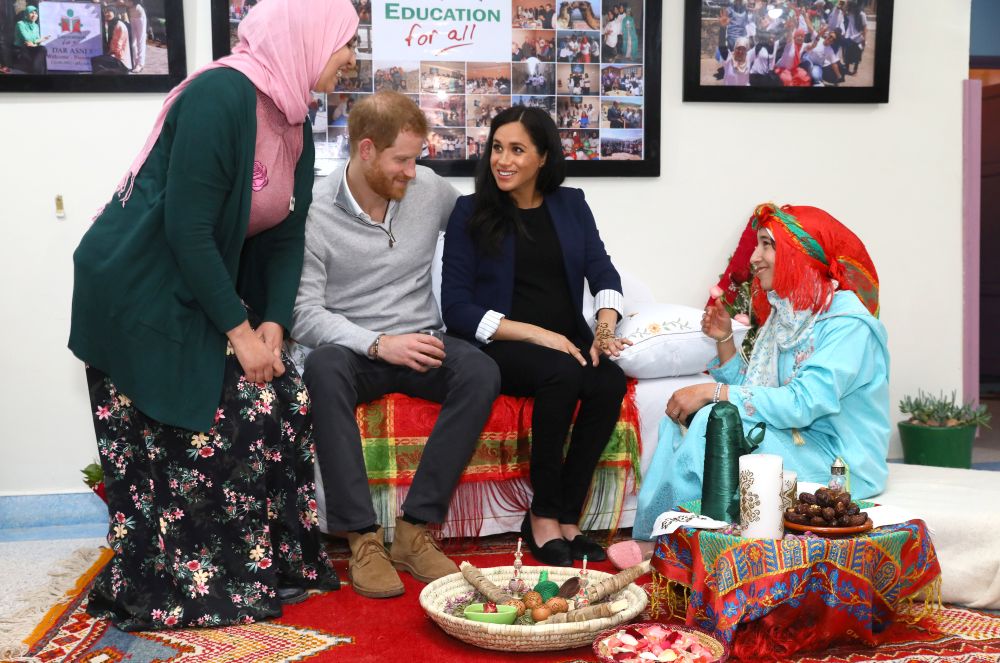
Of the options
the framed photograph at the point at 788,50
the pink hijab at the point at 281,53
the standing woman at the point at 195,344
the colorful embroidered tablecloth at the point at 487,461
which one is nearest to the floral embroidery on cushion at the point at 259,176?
the standing woman at the point at 195,344

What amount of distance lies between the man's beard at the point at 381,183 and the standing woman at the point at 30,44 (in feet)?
3.82

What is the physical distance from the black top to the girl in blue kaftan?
44cm

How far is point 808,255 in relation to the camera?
254 centimetres

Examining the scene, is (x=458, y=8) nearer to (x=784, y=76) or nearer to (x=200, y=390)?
(x=784, y=76)

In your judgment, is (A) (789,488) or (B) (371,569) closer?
(A) (789,488)

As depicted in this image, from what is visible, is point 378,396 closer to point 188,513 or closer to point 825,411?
point 188,513

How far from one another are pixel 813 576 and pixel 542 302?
47.6 inches

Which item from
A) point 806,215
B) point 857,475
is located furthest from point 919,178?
point 857,475

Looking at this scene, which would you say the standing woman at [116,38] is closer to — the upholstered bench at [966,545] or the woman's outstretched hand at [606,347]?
the woman's outstretched hand at [606,347]

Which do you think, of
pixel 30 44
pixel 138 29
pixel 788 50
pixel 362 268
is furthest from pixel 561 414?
pixel 30 44

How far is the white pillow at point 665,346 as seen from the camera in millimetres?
2883

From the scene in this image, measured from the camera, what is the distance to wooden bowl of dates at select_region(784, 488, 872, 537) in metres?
2.00

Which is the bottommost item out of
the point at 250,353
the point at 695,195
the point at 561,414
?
the point at 561,414

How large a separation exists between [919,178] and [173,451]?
110 inches
